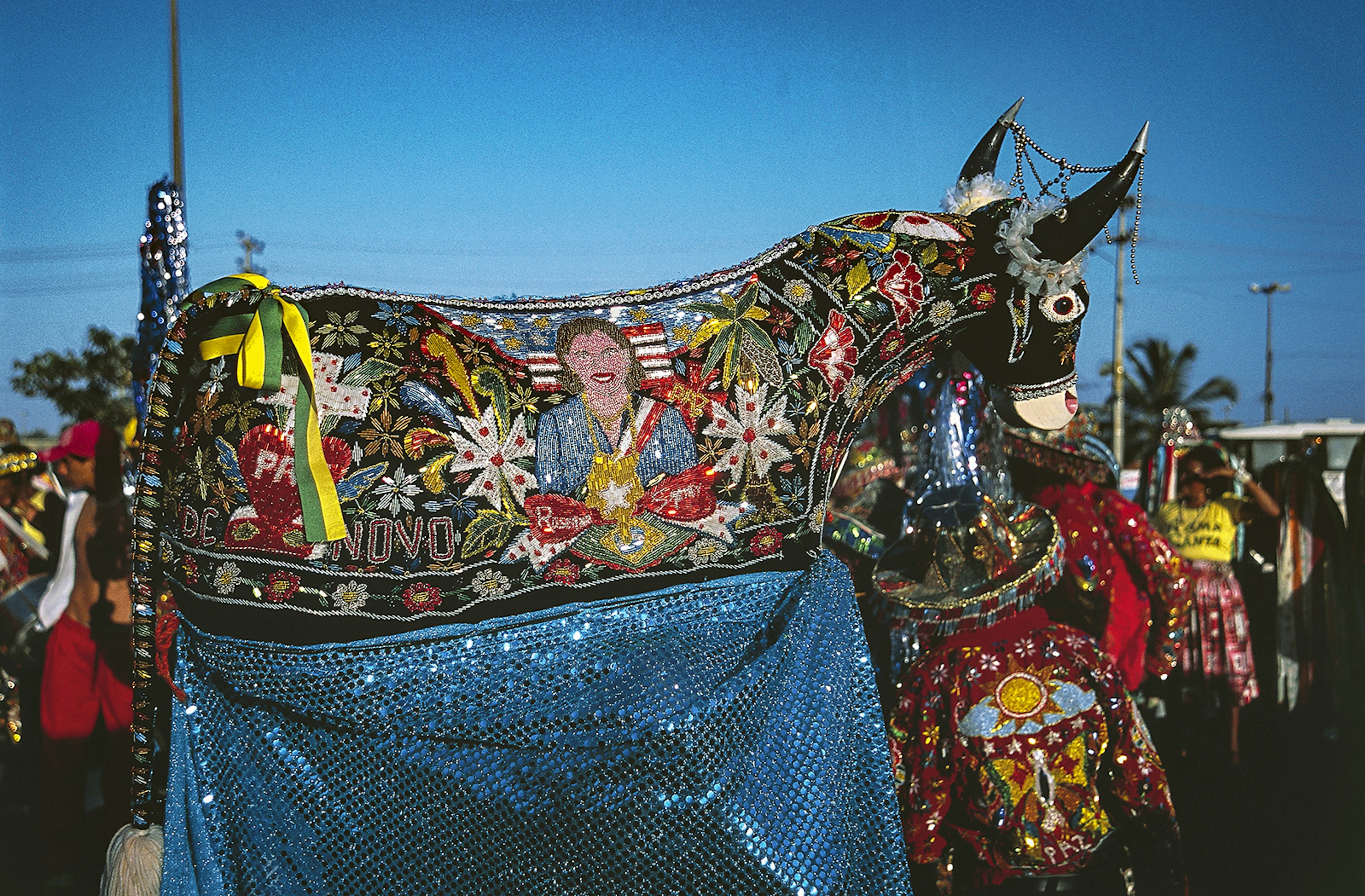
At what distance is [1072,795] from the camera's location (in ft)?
8.26

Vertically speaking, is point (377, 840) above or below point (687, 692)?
below

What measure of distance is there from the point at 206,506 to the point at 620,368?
86 cm

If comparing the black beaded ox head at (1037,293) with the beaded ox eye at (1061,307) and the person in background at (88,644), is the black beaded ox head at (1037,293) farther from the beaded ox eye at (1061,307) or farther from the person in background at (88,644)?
the person in background at (88,644)

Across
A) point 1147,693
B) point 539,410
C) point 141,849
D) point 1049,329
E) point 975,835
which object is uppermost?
point 1049,329

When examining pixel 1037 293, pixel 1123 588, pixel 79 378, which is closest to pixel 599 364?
pixel 1037 293

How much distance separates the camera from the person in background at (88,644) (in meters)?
3.86

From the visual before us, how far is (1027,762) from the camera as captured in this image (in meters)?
2.50

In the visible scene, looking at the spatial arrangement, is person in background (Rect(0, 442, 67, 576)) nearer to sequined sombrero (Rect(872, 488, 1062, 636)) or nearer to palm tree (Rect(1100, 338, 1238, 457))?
sequined sombrero (Rect(872, 488, 1062, 636))

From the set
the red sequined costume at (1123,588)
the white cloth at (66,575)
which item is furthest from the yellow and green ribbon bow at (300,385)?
the white cloth at (66,575)

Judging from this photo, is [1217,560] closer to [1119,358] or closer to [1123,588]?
[1123,588]

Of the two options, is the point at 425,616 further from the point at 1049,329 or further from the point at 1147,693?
the point at 1147,693

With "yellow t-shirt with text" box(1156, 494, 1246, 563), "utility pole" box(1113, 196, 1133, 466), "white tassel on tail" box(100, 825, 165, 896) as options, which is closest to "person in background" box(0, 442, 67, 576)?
"white tassel on tail" box(100, 825, 165, 896)

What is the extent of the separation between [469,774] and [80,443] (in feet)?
10.0

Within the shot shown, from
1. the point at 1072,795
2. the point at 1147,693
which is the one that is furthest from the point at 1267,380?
the point at 1072,795
